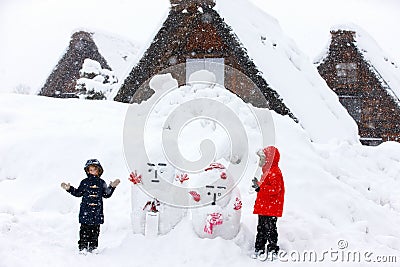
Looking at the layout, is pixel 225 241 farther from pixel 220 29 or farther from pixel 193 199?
pixel 220 29

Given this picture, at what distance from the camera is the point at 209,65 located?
12773mm

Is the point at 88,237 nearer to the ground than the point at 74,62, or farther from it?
nearer to the ground

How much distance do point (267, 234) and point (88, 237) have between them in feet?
7.17

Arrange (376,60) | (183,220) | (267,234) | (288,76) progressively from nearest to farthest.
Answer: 1. (267,234)
2. (183,220)
3. (288,76)
4. (376,60)

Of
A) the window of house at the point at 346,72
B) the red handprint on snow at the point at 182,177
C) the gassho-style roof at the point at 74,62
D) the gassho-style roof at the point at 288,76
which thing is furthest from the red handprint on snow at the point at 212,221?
the gassho-style roof at the point at 74,62

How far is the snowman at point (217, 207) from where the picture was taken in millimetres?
5445

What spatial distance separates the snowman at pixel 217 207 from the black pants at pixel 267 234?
0.30 meters

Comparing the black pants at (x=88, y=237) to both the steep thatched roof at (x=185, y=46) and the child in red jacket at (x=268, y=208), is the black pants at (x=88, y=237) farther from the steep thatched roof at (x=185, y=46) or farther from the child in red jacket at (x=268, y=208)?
the steep thatched roof at (x=185, y=46)

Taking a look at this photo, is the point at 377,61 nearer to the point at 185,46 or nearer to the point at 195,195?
the point at 185,46

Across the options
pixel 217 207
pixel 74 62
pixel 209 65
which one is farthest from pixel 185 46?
pixel 74 62

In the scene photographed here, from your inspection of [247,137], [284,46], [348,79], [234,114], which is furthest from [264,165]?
[348,79]

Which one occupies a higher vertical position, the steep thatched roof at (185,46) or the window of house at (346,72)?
the window of house at (346,72)

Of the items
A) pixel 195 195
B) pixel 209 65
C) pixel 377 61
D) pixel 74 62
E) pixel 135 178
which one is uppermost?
pixel 74 62

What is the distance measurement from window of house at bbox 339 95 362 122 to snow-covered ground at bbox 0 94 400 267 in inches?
282
